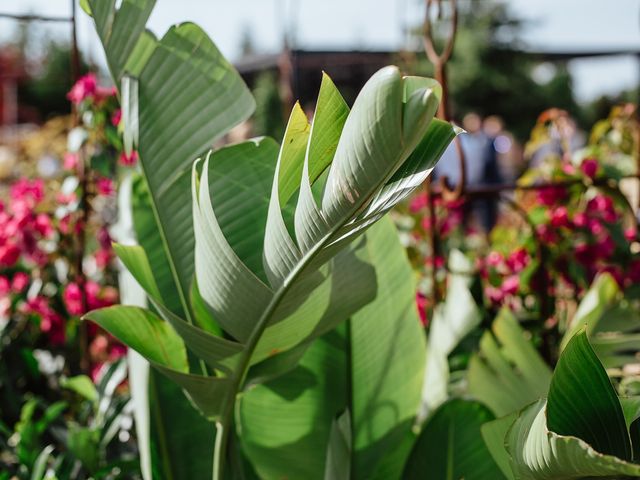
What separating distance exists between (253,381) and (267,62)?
46.7 feet

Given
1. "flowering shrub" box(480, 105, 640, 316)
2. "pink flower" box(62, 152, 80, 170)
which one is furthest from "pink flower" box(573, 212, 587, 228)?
"pink flower" box(62, 152, 80, 170)

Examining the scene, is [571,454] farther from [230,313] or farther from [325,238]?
[230,313]

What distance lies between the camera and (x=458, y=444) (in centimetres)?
117

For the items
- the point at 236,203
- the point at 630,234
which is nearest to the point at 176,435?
the point at 236,203

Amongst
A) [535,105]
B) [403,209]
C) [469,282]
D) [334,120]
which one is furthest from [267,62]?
[334,120]

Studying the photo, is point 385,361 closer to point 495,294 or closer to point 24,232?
point 495,294

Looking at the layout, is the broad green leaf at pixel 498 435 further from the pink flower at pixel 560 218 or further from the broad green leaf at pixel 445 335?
the pink flower at pixel 560 218

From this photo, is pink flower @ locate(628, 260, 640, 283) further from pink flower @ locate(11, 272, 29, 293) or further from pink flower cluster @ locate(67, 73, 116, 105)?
pink flower @ locate(11, 272, 29, 293)

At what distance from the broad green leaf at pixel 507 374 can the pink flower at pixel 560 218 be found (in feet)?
2.06

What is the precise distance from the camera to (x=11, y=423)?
1.77 metres

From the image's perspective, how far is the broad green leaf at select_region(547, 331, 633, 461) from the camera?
0.76 m

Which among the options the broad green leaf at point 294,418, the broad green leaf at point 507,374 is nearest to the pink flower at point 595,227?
the broad green leaf at point 507,374

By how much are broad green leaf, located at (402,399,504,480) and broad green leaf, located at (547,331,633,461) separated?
1.36 ft

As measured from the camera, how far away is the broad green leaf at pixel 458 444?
1.17 m
